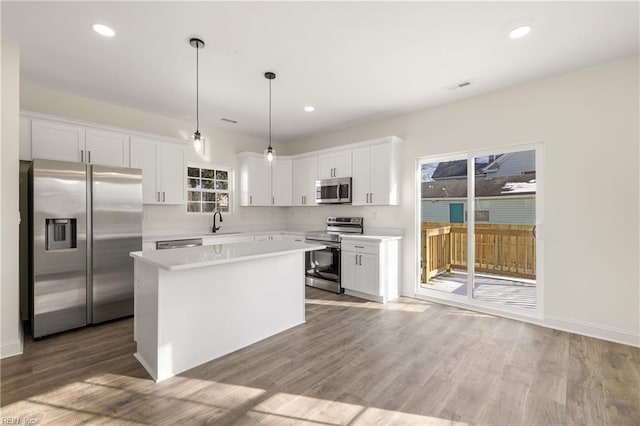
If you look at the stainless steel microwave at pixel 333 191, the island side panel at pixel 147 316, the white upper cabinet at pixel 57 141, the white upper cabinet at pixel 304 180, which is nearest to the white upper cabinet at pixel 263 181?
the white upper cabinet at pixel 304 180

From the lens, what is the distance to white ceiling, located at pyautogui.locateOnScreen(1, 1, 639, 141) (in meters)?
2.24

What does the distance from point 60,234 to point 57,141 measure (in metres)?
1.16

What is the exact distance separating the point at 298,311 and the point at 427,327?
1470mm

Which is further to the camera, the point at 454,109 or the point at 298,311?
the point at 454,109

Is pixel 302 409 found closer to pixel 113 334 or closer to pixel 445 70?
pixel 113 334

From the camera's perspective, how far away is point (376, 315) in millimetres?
3764

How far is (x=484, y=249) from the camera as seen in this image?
13.3ft

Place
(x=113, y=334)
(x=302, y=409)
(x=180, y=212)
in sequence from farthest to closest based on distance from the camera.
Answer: (x=180, y=212) < (x=113, y=334) < (x=302, y=409)

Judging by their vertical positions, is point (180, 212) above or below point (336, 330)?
above

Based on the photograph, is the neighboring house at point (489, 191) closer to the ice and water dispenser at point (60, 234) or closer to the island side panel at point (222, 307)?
the island side panel at point (222, 307)

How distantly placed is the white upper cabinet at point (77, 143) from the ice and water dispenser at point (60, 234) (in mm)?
878

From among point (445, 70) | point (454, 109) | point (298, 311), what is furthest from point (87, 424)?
point (454, 109)

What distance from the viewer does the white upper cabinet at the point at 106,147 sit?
376 cm

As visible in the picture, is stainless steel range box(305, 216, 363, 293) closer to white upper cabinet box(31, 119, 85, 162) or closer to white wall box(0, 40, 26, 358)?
white upper cabinet box(31, 119, 85, 162)
